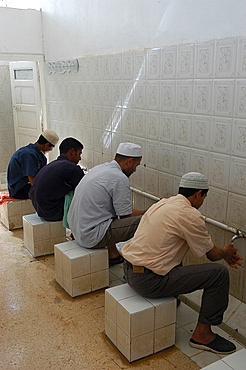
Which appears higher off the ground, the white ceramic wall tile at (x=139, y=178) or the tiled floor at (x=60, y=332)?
the white ceramic wall tile at (x=139, y=178)

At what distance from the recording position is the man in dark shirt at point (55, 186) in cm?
310

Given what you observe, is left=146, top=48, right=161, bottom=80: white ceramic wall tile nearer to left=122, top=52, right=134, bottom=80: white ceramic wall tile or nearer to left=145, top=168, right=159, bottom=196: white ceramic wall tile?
left=122, top=52, right=134, bottom=80: white ceramic wall tile

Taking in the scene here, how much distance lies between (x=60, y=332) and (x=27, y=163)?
5.87 ft

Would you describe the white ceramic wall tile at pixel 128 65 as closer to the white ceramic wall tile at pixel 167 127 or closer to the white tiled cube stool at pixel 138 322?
the white ceramic wall tile at pixel 167 127

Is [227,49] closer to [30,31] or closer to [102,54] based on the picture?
[102,54]

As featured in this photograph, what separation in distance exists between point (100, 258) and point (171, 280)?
77cm

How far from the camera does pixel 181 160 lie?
8.72 ft

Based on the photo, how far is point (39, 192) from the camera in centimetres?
312

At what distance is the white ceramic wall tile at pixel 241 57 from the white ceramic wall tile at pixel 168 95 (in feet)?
1.85

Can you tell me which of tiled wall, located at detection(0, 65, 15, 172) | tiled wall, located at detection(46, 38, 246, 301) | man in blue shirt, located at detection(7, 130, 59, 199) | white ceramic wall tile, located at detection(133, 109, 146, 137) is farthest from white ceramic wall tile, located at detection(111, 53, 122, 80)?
tiled wall, located at detection(0, 65, 15, 172)

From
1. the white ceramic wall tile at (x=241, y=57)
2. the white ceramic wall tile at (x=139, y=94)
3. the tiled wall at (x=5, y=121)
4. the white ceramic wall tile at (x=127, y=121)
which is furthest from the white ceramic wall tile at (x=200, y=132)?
the tiled wall at (x=5, y=121)

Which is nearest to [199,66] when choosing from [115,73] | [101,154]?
[115,73]

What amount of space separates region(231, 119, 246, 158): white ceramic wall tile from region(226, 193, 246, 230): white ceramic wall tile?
260 mm

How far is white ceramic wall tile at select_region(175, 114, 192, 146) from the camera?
255 centimetres
